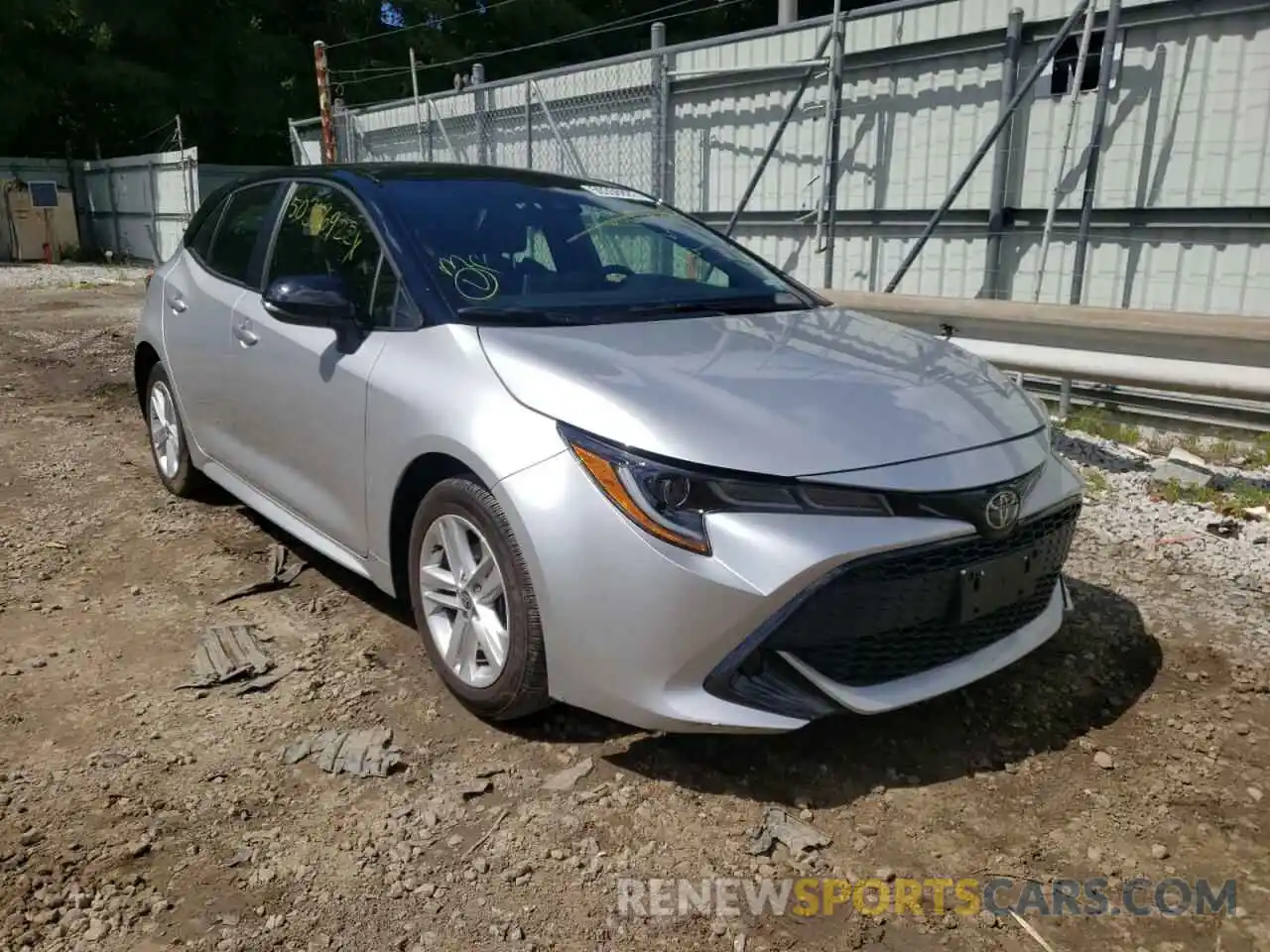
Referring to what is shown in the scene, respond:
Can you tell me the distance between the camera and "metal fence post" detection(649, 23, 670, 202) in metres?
8.84

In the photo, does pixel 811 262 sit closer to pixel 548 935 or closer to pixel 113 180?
pixel 548 935

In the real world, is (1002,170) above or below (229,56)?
below

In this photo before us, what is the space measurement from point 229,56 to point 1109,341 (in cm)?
2812

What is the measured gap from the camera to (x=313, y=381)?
3.42 meters

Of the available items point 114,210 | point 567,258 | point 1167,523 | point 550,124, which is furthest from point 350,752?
point 114,210

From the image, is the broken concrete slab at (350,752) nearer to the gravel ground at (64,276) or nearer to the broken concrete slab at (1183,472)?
the broken concrete slab at (1183,472)

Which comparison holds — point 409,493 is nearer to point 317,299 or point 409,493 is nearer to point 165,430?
point 317,299

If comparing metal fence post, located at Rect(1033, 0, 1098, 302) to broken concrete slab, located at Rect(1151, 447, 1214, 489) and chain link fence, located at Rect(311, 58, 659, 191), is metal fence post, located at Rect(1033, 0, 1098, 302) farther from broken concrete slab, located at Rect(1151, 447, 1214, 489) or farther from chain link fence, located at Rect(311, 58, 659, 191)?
chain link fence, located at Rect(311, 58, 659, 191)

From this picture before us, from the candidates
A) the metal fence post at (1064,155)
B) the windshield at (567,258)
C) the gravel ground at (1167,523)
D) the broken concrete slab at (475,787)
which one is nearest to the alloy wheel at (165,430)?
the windshield at (567,258)

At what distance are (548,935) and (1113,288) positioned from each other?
19.6ft

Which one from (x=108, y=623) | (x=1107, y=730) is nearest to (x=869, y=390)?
(x=1107, y=730)

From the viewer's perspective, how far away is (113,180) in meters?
23.1

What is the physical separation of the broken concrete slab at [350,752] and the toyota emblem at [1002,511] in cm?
167

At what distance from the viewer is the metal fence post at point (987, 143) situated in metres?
6.12
